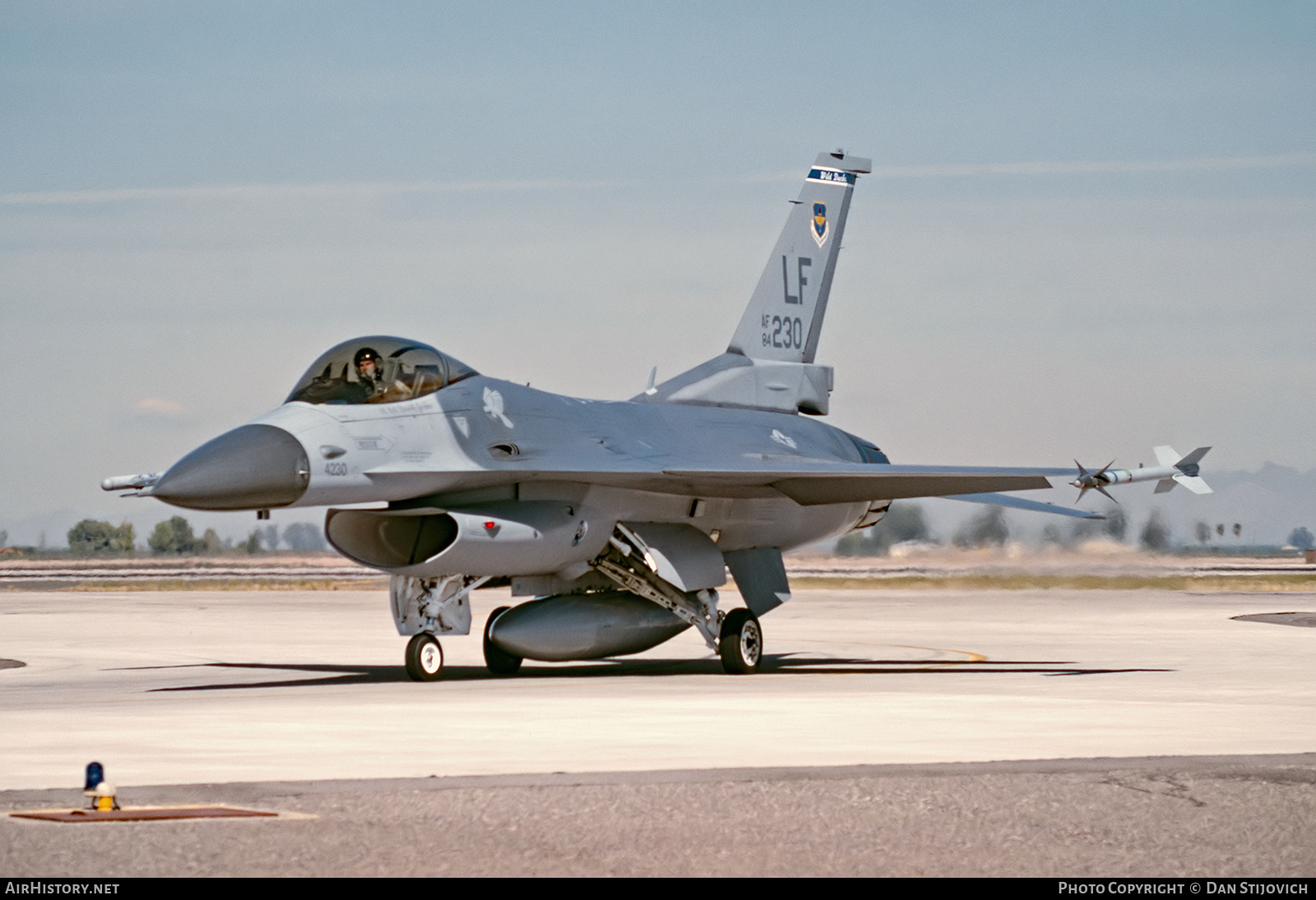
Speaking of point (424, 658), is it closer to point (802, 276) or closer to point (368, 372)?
point (368, 372)

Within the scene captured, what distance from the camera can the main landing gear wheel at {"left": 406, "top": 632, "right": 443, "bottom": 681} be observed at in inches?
627

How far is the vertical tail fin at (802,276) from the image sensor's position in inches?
851

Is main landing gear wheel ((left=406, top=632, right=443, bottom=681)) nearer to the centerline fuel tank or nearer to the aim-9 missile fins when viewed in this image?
the centerline fuel tank

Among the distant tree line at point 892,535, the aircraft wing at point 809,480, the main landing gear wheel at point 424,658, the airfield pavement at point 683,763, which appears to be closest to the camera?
the airfield pavement at point 683,763

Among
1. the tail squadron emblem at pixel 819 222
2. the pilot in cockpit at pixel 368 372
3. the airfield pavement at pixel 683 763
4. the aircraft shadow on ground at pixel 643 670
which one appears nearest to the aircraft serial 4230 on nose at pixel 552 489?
the pilot in cockpit at pixel 368 372

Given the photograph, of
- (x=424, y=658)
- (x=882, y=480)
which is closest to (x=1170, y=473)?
(x=882, y=480)

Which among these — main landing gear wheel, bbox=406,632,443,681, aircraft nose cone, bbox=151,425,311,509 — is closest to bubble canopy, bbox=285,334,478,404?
aircraft nose cone, bbox=151,425,311,509

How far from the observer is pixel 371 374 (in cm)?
1538

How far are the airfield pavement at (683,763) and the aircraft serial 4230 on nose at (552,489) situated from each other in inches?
27.4

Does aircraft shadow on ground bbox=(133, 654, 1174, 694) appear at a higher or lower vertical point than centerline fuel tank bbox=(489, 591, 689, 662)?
lower

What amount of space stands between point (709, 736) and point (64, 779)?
3.85 meters

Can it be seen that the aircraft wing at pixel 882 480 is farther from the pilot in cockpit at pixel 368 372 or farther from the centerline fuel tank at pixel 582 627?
the pilot in cockpit at pixel 368 372

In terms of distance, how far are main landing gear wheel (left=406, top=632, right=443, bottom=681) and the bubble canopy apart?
7.54ft

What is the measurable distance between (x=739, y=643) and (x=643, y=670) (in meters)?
1.45
